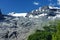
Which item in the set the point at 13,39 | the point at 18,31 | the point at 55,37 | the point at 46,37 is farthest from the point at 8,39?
the point at 55,37

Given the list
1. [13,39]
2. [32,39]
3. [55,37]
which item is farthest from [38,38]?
[13,39]

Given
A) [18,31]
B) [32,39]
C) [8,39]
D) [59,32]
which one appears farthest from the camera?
[18,31]

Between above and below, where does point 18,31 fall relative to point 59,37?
below

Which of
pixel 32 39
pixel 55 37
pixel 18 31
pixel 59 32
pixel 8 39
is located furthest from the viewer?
pixel 18 31

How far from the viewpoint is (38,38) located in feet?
257

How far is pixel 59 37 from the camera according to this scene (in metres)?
41.2

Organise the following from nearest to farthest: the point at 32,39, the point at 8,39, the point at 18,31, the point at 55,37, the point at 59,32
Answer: the point at 59,32
the point at 55,37
the point at 32,39
the point at 8,39
the point at 18,31

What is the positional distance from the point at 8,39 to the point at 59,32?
440 ft

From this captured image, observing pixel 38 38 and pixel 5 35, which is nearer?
pixel 38 38

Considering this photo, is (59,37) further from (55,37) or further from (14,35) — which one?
(14,35)

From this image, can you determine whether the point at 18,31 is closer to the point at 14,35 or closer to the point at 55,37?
the point at 14,35

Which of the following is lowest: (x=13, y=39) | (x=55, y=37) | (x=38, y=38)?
(x=13, y=39)

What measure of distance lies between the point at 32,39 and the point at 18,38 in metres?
99.1

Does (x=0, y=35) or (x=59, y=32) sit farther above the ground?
(x=59, y=32)
